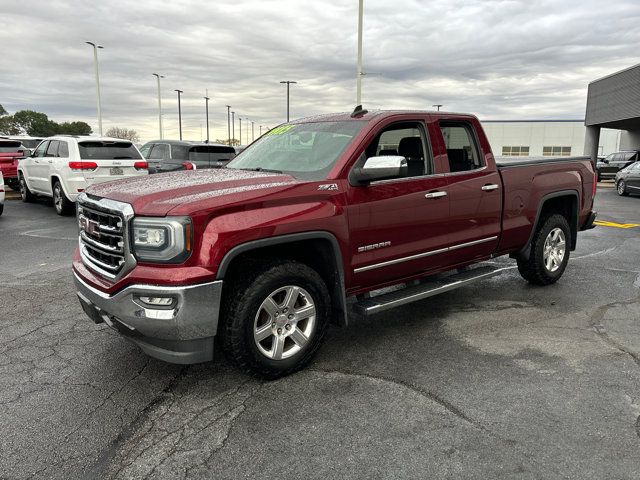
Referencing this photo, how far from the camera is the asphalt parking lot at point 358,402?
2.71m

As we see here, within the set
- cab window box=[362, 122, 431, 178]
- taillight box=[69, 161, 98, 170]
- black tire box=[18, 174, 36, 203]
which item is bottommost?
black tire box=[18, 174, 36, 203]

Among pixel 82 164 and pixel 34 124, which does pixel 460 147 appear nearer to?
pixel 82 164

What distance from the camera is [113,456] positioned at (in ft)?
9.09

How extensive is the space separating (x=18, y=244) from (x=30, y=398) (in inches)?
246

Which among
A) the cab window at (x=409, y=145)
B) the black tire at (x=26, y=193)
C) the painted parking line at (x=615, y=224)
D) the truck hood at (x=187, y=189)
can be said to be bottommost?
the painted parking line at (x=615, y=224)

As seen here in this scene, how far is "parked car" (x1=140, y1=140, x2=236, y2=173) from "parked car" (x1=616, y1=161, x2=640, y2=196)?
14.6m

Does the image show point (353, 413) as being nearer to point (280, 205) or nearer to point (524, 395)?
point (524, 395)

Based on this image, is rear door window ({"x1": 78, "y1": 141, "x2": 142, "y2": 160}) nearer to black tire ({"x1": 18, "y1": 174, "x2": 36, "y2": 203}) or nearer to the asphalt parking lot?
black tire ({"x1": 18, "y1": 174, "x2": 36, "y2": 203})

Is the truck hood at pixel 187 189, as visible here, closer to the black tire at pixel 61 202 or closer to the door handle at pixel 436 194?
the door handle at pixel 436 194

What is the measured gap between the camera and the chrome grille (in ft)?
10.6

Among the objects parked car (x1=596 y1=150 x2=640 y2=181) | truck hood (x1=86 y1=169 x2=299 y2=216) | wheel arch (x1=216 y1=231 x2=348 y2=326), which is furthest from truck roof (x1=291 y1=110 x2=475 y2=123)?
parked car (x1=596 y1=150 x2=640 y2=181)

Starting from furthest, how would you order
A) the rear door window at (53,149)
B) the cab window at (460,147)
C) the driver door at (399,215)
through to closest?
the rear door window at (53,149), the cab window at (460,147), the driver door at (399,215)

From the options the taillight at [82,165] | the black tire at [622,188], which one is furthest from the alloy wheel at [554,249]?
the black tire at [622,188]

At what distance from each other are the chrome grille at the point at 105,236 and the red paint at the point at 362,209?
74 mm
